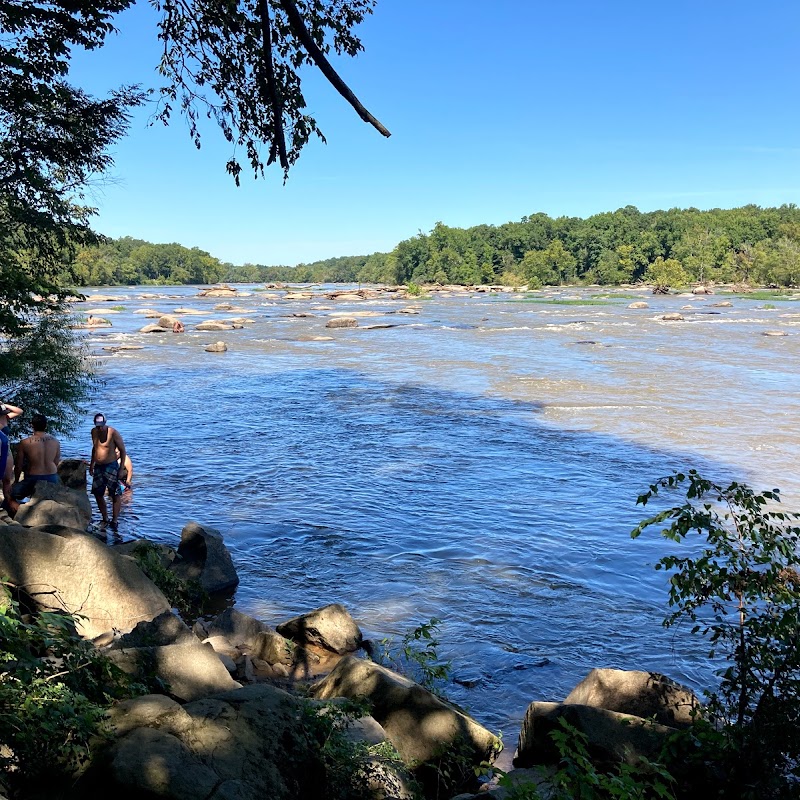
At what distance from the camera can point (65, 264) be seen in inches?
547

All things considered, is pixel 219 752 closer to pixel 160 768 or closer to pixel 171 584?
pixel 160 768

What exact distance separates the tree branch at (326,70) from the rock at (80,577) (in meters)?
4.49

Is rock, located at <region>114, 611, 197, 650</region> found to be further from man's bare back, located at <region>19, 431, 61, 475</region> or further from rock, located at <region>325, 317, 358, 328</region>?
rock, located at <region>325, 317, 358, 328</region>

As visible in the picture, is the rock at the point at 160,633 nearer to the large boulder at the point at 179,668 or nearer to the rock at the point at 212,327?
the large boulder at the point at 179,668

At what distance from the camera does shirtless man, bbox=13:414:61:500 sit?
10211 millimetres

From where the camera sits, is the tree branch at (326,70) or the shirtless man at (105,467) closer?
the tree branch at (326,70)

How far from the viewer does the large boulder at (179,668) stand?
15.2 feet

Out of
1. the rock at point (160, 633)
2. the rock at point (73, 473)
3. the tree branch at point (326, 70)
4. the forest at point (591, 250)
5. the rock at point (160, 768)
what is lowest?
the rock at point (73, 473)

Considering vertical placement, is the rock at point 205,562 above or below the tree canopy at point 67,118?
below

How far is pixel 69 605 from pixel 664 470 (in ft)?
37.1

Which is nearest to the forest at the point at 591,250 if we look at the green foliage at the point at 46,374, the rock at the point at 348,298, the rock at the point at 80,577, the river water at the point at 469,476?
the rock at the point at 348,298

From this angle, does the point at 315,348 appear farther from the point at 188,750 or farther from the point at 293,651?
the point at 188,750

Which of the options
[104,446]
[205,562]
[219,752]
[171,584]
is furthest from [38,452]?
[219,752]

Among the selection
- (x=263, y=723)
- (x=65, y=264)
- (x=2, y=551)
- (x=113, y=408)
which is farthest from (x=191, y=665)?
(x=113, y=408)
